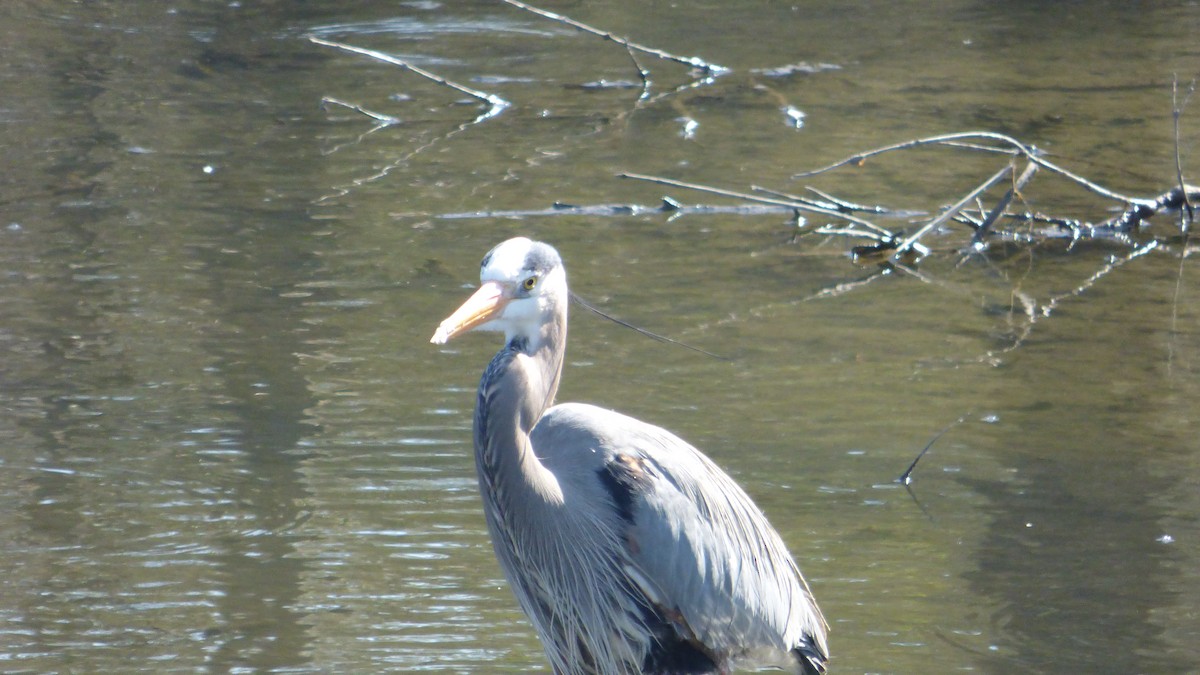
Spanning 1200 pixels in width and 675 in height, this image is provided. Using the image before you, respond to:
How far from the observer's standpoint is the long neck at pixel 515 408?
3.59 meters

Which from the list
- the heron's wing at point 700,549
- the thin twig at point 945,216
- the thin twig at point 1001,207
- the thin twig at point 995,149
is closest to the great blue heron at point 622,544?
the heron's wing at point 700,549

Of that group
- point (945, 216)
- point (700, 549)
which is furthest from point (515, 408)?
point (945, 216)

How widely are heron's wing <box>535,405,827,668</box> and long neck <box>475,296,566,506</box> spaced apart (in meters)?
0.31

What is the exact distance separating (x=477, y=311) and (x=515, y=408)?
269mm

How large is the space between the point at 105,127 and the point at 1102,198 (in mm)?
7248

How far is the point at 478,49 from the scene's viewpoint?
15195mm

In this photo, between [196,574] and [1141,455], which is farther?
[1141,455]

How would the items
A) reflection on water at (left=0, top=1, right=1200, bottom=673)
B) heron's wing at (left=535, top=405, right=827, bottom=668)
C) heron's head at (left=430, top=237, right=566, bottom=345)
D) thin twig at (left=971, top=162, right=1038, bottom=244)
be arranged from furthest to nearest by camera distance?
1. thin twig at (left=971, top=162, right=1038, bottom=244)
2. reflection on water at (left=0, top=1, right=1200, bottom=673)
3. heron's wing at (left=535, top=405, right=827, bottom=668)
4. heron's head at (left=430, top=237, right=566, bottom=345)

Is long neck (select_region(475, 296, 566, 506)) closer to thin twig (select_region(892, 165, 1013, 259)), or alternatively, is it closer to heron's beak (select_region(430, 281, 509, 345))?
heron's beak (select_region(430, 281, 509, 345))

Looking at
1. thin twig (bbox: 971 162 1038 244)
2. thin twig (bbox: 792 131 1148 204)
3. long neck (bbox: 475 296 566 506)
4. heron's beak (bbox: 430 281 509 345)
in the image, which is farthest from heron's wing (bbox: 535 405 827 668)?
thin twig (bbox: 971 162 1038 244)

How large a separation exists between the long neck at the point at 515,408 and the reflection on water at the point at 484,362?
86 cm

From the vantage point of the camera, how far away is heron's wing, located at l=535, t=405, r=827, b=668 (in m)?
4.02

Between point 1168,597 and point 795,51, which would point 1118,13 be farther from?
point 1168,597

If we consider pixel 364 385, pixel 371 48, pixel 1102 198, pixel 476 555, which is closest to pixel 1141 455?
pixel 476 555
